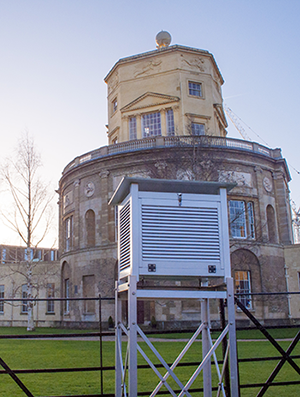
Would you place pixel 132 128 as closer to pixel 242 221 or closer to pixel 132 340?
pixel 242 221

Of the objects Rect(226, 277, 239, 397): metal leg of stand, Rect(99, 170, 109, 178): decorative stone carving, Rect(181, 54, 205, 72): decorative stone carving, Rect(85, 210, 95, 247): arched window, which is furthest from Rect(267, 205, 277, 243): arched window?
Rect(226, 277, 239, 397): metal leg of stand

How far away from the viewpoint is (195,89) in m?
38.3

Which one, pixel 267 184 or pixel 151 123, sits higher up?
pixel 151 123

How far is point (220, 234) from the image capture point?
648cm

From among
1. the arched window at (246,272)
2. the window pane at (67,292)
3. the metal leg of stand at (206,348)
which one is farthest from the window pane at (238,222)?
the metal leg of stand at (206,348)

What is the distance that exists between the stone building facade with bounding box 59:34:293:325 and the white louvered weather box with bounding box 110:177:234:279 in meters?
20.8

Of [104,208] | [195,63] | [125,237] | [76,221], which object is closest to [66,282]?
[76,221]

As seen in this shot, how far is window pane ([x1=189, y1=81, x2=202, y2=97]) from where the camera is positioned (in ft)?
125

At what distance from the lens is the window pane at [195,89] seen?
38.1 m

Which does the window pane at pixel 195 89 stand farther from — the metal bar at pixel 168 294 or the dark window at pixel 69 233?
the metal bar at pixel 168 294

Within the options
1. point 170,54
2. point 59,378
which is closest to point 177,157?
point 170,54

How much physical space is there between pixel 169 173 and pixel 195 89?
12.4 meters

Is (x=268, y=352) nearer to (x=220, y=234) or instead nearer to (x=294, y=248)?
(x=220, y=234)

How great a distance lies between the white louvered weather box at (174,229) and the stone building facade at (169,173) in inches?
820
